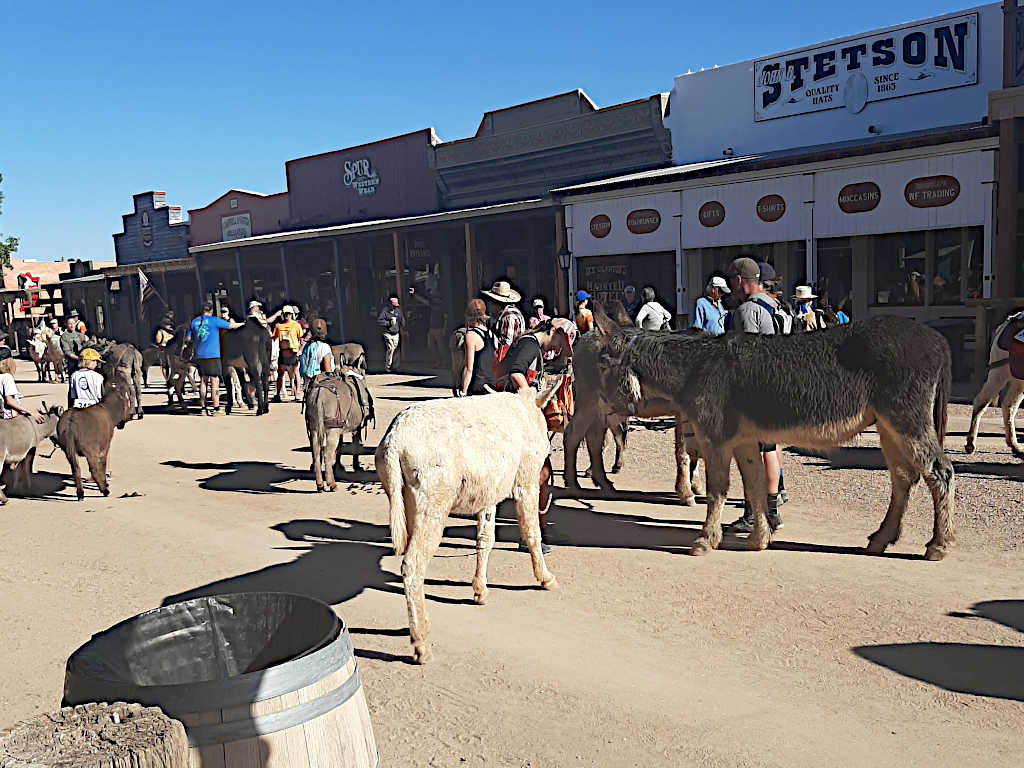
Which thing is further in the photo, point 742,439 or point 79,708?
point 742,439

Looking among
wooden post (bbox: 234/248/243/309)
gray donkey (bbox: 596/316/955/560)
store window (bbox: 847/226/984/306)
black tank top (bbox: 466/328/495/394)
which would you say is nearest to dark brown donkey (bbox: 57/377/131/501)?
black tank top (bbox: 466/328/495/394)

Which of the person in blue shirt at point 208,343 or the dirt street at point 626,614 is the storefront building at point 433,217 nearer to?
the person in blue shirt at point 208,343

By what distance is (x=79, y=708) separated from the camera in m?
1.93

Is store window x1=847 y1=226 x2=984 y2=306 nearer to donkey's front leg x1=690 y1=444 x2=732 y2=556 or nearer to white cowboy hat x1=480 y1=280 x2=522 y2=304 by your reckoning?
white cowboy hat x1=480 y1=280 x2=522 y2=304

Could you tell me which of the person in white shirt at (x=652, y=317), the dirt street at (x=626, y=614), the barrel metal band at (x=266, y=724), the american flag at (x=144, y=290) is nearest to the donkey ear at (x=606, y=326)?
the dirt street at (x=626, y=614)

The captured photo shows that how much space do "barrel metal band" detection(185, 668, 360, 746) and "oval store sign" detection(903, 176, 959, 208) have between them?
1467cm

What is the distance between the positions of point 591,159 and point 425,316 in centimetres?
852

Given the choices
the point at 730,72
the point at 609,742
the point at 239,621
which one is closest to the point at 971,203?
the point at 730,72

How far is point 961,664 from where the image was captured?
4422 mm

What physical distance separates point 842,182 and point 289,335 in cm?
1079

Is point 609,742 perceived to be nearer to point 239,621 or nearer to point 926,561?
point 239,621

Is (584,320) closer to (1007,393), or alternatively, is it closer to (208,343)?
(1007,393)

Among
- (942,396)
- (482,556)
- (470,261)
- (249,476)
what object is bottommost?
(249,476)

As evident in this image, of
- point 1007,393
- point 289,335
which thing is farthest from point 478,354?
point 289,335
